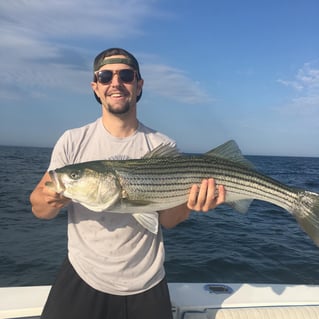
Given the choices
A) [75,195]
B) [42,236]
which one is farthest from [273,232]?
[75,195]

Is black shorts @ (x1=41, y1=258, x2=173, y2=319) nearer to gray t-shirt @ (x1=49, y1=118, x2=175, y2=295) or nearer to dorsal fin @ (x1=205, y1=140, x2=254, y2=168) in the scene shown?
gray t-shirt @ (x1=49, y1=118, x2=175, y2=295)

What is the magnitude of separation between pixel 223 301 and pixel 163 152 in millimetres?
2297

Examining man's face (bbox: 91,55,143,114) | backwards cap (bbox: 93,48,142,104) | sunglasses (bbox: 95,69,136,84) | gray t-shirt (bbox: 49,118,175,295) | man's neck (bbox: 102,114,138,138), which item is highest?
backwards cap (bbox: 93,48,142,104)

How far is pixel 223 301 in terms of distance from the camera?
479cm

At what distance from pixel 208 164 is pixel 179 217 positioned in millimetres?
728

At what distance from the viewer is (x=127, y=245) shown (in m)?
3.78

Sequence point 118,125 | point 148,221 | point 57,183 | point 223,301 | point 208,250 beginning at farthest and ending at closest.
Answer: point 208,250 < point 223,301 < point 118,125 < point 148,221 < point 57,183

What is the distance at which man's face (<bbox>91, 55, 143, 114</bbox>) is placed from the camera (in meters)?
4.00

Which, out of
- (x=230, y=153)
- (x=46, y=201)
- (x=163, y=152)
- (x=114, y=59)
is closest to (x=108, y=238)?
(x=46, y=201)

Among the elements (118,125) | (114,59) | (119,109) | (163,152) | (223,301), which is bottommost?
(223,301)

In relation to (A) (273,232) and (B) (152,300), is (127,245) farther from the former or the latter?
(A) (273,232)

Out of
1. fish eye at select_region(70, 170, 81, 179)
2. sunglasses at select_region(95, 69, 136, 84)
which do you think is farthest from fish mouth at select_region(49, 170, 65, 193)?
sunglasses at select_region(95, 69, 136, 84)

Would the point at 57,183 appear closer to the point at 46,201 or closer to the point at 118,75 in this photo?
the point at 46,201

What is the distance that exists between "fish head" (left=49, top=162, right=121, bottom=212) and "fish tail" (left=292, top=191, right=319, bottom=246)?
2124 millimetres
